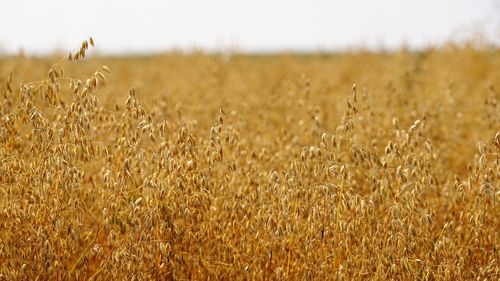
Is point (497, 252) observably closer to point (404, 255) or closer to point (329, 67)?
point (404, 255)

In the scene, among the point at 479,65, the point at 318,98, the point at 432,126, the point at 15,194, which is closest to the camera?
the point at 15,194

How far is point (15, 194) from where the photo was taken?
3.35m

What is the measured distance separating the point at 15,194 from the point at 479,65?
9429mm

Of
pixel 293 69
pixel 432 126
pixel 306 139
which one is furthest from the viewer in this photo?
pixel 293 69

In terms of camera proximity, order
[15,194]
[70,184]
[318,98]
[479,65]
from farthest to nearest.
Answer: [479,65]
[318,98]
[15,194]
[70,184]

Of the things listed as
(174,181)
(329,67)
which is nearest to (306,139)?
(174,181)

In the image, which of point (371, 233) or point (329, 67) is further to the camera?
point (329, 67)

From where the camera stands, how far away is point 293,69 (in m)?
12.7

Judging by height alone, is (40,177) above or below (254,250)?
above

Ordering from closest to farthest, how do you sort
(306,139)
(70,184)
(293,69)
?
(70,184)
(306,139)
(293,69)

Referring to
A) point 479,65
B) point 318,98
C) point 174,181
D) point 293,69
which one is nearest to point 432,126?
point 318,98

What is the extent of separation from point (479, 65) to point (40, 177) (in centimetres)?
945

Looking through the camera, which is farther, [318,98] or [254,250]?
[318,98]

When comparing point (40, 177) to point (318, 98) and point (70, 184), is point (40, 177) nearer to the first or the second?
point (70, 184)
